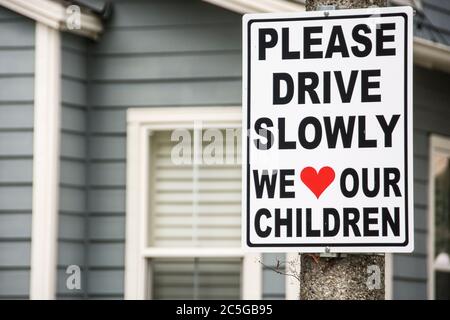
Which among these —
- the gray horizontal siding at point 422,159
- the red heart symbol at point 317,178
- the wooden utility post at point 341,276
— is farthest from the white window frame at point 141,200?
the red heart symbol at point 317,178

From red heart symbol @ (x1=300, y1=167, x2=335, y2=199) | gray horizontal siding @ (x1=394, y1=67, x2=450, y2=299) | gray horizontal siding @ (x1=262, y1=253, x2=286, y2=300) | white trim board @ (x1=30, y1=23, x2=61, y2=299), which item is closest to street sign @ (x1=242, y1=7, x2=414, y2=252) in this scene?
red heart symbol @ (x1=300, y1=167, x2=335, y2=199)

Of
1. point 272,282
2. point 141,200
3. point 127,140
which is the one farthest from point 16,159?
point 272,282

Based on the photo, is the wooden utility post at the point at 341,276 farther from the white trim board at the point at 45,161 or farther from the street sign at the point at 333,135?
the white trim board at the point at 45,161

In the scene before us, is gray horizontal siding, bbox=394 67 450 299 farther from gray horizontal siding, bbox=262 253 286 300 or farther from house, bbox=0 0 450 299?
gray horizontal siding, bbox=262 253 286 300

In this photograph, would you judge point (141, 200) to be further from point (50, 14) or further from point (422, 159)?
point (422, 159)

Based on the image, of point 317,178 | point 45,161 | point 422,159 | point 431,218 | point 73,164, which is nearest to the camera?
point 317,178

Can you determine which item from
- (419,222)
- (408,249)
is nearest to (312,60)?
(408,249)

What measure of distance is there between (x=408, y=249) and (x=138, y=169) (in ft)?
13.4

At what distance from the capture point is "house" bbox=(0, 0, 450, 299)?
23.0 feet

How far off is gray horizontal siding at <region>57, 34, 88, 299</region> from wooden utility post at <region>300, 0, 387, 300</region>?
384cm

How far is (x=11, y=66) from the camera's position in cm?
710

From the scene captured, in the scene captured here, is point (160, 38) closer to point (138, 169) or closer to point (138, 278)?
point (138, 169)

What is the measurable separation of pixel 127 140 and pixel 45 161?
0.55 meters

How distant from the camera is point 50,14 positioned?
276 inches
